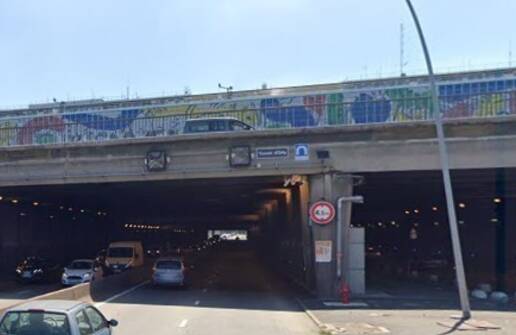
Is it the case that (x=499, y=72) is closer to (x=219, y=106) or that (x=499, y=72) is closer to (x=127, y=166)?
(x=219, y=106)

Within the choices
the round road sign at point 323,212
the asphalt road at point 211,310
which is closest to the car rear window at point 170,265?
the asphalt road at point 211,310

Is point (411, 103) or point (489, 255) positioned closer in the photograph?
point (411, 103)

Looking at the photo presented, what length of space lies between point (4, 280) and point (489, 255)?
115 ft

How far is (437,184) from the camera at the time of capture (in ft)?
132

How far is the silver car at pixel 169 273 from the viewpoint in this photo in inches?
1451

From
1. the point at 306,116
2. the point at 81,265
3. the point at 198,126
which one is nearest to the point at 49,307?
the point at 198,126

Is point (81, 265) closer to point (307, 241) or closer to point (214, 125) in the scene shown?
point (214, 125)

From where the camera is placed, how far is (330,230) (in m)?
30.5

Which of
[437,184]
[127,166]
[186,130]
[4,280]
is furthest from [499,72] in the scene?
[4,280]

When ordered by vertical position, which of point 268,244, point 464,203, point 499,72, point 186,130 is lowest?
point 268,244

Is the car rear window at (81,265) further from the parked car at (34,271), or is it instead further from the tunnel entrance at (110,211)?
the tunnel entrance at (110,211)

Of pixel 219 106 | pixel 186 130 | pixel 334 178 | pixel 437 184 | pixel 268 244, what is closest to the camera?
pixel 334 178

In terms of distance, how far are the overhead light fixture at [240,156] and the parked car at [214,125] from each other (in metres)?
2.89

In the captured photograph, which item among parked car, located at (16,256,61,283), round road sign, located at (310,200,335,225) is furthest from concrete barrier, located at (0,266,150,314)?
round road sign, located at (310,200,335,225)
